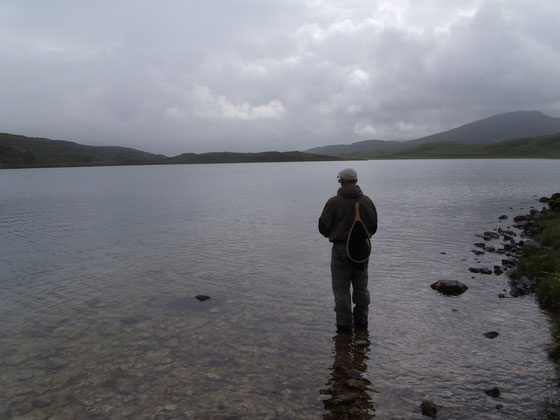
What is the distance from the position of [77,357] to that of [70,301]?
473 centimetres

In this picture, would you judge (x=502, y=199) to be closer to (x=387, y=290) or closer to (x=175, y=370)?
(x=387, y=290)

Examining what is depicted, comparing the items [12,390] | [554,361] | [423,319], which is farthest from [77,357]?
[554,361]

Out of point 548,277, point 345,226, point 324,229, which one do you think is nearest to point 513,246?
point 548,277

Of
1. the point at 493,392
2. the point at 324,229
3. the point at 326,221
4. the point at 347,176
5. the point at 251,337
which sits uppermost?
the point at 347,176

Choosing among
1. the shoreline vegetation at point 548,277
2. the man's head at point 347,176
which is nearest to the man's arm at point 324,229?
the man's head at point 347,176

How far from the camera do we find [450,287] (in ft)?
45.3

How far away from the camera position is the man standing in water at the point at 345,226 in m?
9.04

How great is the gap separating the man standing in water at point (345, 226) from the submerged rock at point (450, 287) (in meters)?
5.33

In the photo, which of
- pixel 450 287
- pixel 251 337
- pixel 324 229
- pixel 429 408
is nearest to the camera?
pixel 429 408

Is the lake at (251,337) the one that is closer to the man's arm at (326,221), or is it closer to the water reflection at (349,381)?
the water reflection at (349,381)

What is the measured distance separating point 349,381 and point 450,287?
7219 millimetres

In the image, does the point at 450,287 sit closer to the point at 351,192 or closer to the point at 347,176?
the point at 351,192

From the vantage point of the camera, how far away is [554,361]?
8.70 metres

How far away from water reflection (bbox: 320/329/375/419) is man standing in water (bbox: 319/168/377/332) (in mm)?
870
